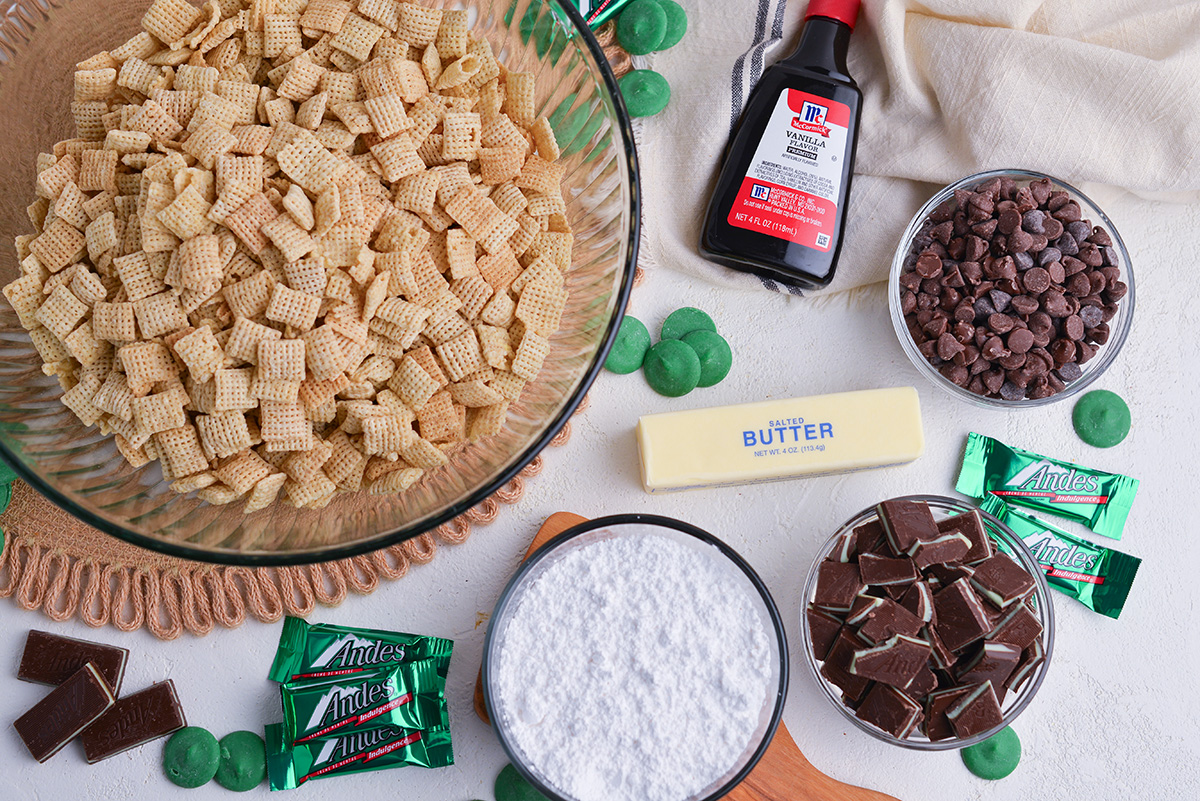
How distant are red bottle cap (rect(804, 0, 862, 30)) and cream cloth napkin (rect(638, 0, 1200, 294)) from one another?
0.15 ft

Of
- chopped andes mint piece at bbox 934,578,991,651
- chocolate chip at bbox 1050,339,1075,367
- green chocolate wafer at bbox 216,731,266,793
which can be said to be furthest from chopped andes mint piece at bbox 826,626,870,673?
green chocolate wafer at bbox 216,731,266,793

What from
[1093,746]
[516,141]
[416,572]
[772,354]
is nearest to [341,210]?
[516,141]

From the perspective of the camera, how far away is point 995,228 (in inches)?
45.8

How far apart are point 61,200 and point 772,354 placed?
86 cm

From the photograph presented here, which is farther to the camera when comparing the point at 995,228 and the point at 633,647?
the point at 995,228

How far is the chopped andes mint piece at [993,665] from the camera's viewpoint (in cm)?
111

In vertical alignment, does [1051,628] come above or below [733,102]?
below

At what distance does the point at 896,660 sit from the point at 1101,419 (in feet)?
1.58

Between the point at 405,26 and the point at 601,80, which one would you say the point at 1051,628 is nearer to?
the point at 601,80

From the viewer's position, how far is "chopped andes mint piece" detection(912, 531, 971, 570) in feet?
3.58

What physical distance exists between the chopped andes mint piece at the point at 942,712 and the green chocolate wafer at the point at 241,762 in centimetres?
86

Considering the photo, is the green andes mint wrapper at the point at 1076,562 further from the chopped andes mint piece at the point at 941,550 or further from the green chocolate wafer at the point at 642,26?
the green chocolate wafer at the point at 642,26

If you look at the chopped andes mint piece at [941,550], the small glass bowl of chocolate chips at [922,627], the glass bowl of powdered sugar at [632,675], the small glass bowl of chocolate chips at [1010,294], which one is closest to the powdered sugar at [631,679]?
the glass bowl of powdered sugar at [632,675]

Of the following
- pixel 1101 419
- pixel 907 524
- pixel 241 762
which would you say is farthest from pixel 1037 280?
pixel 241 762
